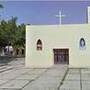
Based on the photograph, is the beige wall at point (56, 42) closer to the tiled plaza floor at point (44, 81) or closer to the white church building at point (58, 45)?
the white church building at point (58, 45)

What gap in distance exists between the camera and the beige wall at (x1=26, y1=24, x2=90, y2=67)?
37969 mm

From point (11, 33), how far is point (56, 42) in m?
37.5

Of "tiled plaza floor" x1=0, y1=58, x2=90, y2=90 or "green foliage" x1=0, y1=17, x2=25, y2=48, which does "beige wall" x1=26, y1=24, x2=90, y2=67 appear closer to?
"tiled plaza floor" x1=0, y1=58, x2=90, y2=90

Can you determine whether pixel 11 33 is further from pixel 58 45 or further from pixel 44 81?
pixel 44 81

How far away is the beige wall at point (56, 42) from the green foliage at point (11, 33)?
30.5 m

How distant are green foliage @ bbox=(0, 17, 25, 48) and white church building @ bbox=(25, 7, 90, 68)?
1207 inches

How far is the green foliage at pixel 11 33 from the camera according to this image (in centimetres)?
7208

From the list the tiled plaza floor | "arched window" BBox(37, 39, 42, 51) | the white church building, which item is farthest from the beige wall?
the tiled plaza floor

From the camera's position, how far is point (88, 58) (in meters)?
37.7

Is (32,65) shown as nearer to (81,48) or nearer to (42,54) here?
(42,54)

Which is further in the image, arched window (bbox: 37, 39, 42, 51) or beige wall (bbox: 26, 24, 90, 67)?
arched window (bbox: 37, 39, 42, 51)

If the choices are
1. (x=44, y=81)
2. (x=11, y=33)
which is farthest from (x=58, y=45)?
(x=11, y=33)

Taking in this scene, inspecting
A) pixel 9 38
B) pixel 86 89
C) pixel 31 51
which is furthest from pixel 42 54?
pixel 9 38

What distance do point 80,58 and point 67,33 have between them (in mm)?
3238
